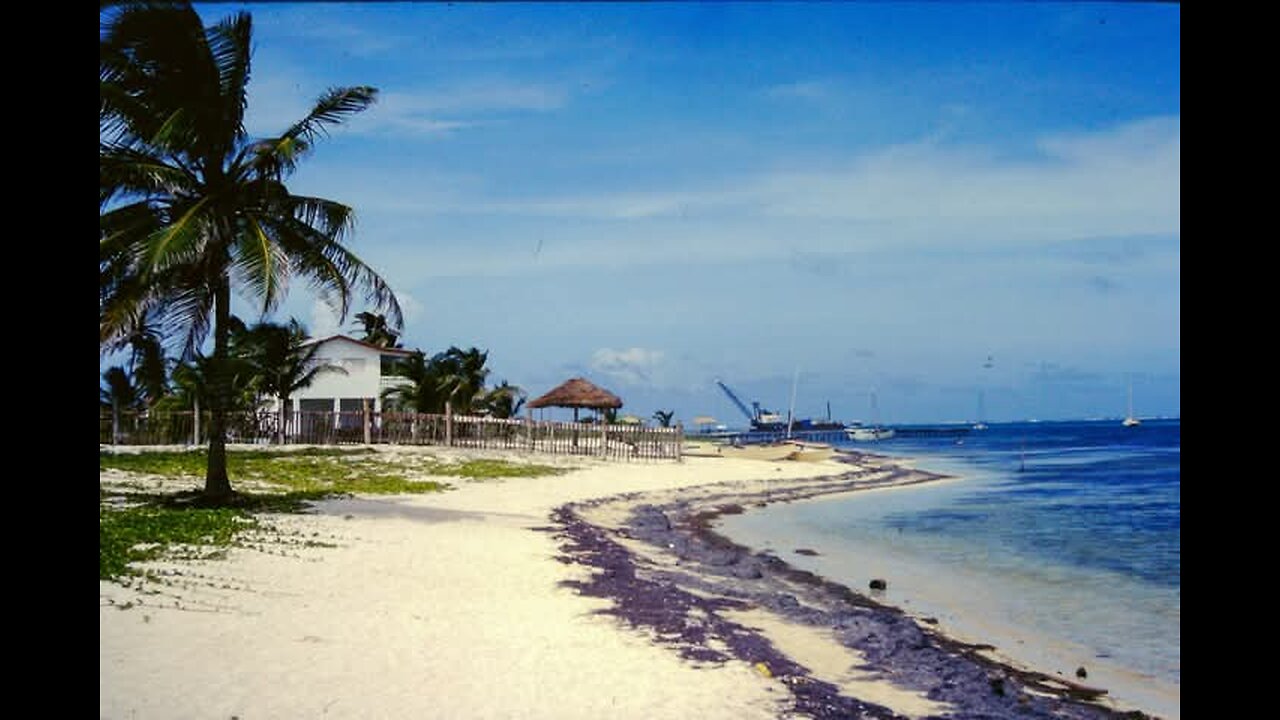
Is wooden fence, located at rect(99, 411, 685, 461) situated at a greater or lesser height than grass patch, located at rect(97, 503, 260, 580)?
greater

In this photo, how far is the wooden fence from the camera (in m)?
31.0

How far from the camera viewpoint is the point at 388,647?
779 centimetres

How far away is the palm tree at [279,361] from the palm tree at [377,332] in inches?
454

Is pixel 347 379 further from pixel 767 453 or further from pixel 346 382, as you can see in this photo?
pixel 767 453

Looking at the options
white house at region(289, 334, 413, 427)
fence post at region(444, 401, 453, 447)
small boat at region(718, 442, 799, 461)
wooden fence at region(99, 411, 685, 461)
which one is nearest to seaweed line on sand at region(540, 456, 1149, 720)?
fence post at region(444, 401, 453, 447)

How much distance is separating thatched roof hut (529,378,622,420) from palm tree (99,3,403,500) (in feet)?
68.4

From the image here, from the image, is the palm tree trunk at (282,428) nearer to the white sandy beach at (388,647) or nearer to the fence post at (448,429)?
the fence post at (448,429)

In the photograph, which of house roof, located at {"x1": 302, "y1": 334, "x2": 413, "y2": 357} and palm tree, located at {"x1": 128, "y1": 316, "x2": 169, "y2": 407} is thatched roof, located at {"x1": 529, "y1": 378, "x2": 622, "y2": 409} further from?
palm tree, located at {"x1": 128, "y1": 316, "x2": 169, "y2": 407}

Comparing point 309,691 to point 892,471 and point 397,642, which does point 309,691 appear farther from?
point 892,471
